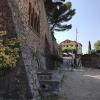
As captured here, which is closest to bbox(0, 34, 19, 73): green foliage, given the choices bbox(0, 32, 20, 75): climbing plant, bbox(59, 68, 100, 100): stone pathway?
bbox(0, 32, 20, 75): climbing plant

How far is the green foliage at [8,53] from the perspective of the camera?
9.98 meters

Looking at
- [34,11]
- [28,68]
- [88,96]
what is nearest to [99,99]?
[88,96]

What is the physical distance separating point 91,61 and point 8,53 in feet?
85.0

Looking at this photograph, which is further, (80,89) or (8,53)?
(80,89)

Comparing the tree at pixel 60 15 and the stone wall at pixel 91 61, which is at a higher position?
the tree at pixel 60 15

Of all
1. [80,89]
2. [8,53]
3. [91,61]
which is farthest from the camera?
[91,61]

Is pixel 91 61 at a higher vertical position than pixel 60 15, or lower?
lower

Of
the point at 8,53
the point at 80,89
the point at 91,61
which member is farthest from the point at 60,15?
the point at 8,53

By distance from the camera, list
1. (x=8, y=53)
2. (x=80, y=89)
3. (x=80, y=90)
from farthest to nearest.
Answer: (x=80, y=89) → (x=80, y=90) → (x=8, y=53)

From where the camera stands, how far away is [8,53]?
1061cm

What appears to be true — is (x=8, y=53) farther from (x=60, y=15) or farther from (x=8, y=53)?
(x=60, y=15)

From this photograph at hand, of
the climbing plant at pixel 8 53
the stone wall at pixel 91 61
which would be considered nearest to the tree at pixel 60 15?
the stone wall at pixel 91 61

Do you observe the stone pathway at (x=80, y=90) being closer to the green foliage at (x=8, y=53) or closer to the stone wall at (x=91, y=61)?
the green foliage at (x=8, y=53)

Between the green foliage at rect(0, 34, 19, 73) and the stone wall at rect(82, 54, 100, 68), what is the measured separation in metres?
24.4
